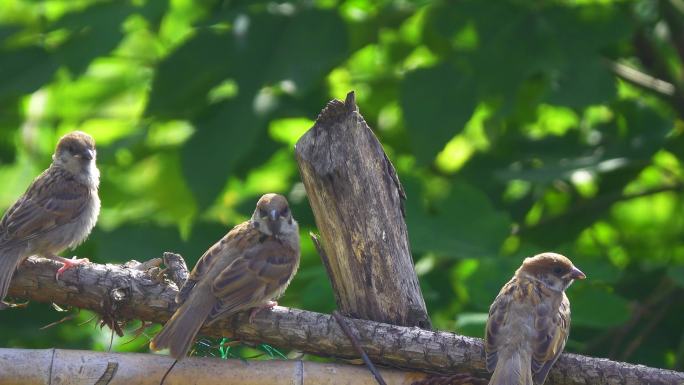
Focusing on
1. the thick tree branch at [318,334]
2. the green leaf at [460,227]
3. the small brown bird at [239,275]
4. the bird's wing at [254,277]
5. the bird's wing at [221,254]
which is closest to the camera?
the thick tree branch at [318,334]

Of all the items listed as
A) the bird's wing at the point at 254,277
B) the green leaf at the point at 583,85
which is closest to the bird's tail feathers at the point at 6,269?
the bird's wing at the point at 254,277

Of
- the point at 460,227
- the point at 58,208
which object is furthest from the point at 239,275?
the point at 58,208

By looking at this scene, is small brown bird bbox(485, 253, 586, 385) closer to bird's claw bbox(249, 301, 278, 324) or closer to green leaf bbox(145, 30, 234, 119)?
bird's claw bbox(249, 301, 278, 324)

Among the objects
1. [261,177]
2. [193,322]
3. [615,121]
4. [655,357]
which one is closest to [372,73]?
[261,177]

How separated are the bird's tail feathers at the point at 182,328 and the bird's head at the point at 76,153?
2324 mm

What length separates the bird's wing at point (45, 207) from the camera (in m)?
5.59

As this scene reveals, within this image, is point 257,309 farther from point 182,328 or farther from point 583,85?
point 583,85

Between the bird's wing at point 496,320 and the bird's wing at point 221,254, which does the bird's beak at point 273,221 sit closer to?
the bird's wing at point 221,254

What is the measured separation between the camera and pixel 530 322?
4.86 metres

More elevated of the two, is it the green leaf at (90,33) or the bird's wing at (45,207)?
the green leaf at (90,33)

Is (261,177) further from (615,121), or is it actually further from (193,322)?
(193,322)

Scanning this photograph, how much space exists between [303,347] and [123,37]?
92.4 inches

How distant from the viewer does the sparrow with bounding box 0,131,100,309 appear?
553 centimetres

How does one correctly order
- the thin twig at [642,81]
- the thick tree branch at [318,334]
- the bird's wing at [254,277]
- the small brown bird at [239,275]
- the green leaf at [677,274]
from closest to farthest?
the thick tree branch at [318,334], the small brown bird at [239,275], the bird's wing at [254,277], the green leaf at [677,274], the thin twig at [642,81]
